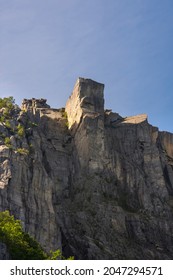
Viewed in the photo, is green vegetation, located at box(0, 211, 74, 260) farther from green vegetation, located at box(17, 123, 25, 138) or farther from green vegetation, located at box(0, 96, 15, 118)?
green vegetation, located at box(0, 96, 15, 118)

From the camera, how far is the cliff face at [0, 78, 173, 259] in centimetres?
7256

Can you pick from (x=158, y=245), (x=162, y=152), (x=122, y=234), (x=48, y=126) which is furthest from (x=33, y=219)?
(x=162, y=152)

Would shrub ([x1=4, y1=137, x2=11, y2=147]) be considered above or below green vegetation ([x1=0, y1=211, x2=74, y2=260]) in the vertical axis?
above

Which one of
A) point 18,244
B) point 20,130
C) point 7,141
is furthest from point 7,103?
point 18,244

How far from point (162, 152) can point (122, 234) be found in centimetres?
2480

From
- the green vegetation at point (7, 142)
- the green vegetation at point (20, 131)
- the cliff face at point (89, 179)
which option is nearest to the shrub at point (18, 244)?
the cliff face at point (89, 179)

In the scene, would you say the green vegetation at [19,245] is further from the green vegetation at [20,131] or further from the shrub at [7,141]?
the green vegetation at [20,131]

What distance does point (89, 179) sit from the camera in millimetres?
85688

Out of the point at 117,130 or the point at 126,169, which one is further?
the point at 117,130

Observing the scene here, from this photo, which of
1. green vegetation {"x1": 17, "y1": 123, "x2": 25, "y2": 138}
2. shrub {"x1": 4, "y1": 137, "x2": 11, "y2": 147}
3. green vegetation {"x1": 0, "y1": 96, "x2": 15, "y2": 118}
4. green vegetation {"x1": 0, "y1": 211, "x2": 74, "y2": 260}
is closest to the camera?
green vegetation {"x1": 0, "y1": 211, "x2": 74, "y2": 260}

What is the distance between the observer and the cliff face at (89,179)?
238 ft

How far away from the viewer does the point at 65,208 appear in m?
81.6

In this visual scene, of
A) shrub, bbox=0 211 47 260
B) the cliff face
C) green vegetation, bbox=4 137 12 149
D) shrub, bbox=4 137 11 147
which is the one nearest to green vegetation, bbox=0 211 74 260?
shrub, bbox=0 211 47 260
